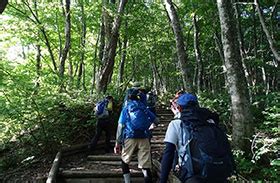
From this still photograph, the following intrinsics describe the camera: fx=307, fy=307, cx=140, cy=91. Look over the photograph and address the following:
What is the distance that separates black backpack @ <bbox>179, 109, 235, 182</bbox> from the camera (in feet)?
10.6

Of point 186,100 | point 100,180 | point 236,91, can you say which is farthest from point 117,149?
point 236,91

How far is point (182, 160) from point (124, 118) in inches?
116

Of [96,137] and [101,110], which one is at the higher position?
[101,110]

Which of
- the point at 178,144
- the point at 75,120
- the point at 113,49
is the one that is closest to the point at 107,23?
the point at 113,49

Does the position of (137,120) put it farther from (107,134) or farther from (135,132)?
(107,134)

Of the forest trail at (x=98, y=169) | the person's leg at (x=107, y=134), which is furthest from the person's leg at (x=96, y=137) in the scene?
the forest trail at (x=98, y=169)

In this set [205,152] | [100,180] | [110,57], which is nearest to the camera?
[205,152]

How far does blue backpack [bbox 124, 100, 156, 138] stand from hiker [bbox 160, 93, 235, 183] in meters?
2.48

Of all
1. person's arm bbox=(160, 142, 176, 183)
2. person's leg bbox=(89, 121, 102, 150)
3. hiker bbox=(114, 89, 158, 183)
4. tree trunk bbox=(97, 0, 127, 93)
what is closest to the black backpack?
person's arm bbox=(160, 142, 176, 183)

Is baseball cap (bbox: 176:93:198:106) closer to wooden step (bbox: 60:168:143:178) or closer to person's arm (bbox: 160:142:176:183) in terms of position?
person's arm (bbox: 160:142:176:183)

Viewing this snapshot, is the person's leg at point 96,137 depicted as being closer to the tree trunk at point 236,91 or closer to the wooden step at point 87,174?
the wooden step at point 87,174

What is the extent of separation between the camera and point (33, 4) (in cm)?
1908

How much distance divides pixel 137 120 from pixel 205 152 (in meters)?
2.96

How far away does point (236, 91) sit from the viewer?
8.34 metres
